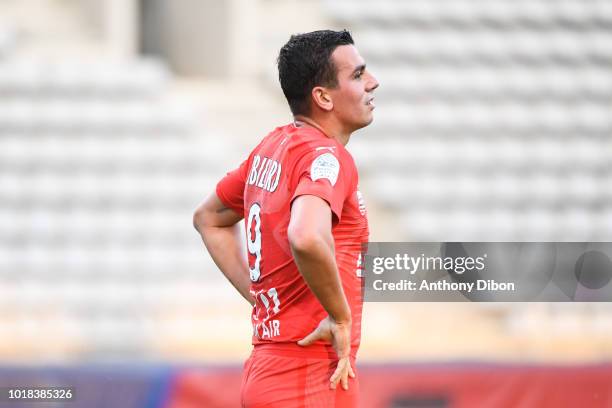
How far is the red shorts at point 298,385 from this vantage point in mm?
2668

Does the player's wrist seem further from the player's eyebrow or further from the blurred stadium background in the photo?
the blurred stadium background

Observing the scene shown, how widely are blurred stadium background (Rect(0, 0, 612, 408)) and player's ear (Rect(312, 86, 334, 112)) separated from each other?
14.5 feet

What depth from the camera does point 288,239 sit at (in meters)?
2.57

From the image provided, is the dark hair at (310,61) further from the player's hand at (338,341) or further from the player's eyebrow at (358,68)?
the player's hand at (338,341)

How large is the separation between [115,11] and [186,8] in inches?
40.0

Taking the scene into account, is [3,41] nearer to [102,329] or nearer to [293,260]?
[102,329]

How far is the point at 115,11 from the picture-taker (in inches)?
355

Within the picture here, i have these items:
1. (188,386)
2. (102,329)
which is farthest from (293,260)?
(102,329)

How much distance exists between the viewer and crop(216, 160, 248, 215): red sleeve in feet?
9.98

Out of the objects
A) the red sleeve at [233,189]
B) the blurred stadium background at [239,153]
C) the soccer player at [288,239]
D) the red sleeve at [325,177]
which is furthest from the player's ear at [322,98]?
the blurred stadium background at [239,153]

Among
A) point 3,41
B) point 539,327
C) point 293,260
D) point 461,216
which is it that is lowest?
point 293,260

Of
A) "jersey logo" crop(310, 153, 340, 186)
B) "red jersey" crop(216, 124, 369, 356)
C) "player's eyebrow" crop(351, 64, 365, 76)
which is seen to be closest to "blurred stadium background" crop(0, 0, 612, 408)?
"red jersey" crop(216, 124, 369, 356)

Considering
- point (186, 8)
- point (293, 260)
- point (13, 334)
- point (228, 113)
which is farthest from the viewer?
point (186, 8)

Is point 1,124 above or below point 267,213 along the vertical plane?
above
